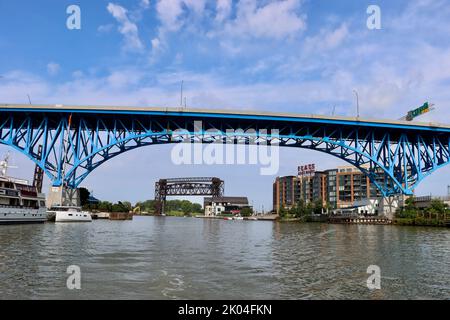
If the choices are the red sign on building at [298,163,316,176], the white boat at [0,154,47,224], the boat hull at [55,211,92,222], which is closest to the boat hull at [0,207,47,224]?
the white boat at [0,154,47,224]

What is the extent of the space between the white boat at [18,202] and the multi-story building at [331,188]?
9472 centimetres

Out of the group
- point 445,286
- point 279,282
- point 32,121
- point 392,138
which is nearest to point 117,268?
point 279,282

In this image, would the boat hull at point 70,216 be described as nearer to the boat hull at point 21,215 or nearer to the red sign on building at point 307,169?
the boat hull at point 21,215

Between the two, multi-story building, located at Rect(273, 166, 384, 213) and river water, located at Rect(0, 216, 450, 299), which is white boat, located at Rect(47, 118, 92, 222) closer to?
river water, located at Rect(0, 216, 450, 299)

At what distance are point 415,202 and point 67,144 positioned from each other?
62132 millimetres

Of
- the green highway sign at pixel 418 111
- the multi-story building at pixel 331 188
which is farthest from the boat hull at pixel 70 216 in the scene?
the multi-story building at pixel 331 188

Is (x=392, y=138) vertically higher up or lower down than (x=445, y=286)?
higher up

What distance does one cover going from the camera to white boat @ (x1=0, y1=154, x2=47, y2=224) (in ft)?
152

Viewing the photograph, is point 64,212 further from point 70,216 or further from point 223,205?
point 223,205

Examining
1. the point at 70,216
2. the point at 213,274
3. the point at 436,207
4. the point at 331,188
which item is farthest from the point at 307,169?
the point at 213,274

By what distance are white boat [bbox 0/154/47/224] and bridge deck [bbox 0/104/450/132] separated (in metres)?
9.20

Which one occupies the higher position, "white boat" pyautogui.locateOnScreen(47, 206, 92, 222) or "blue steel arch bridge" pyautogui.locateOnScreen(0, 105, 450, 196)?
"blue steel arch bridge" pyautogui.locateOnScreen(0, 105, 450, 196)

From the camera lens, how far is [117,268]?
16.4m
